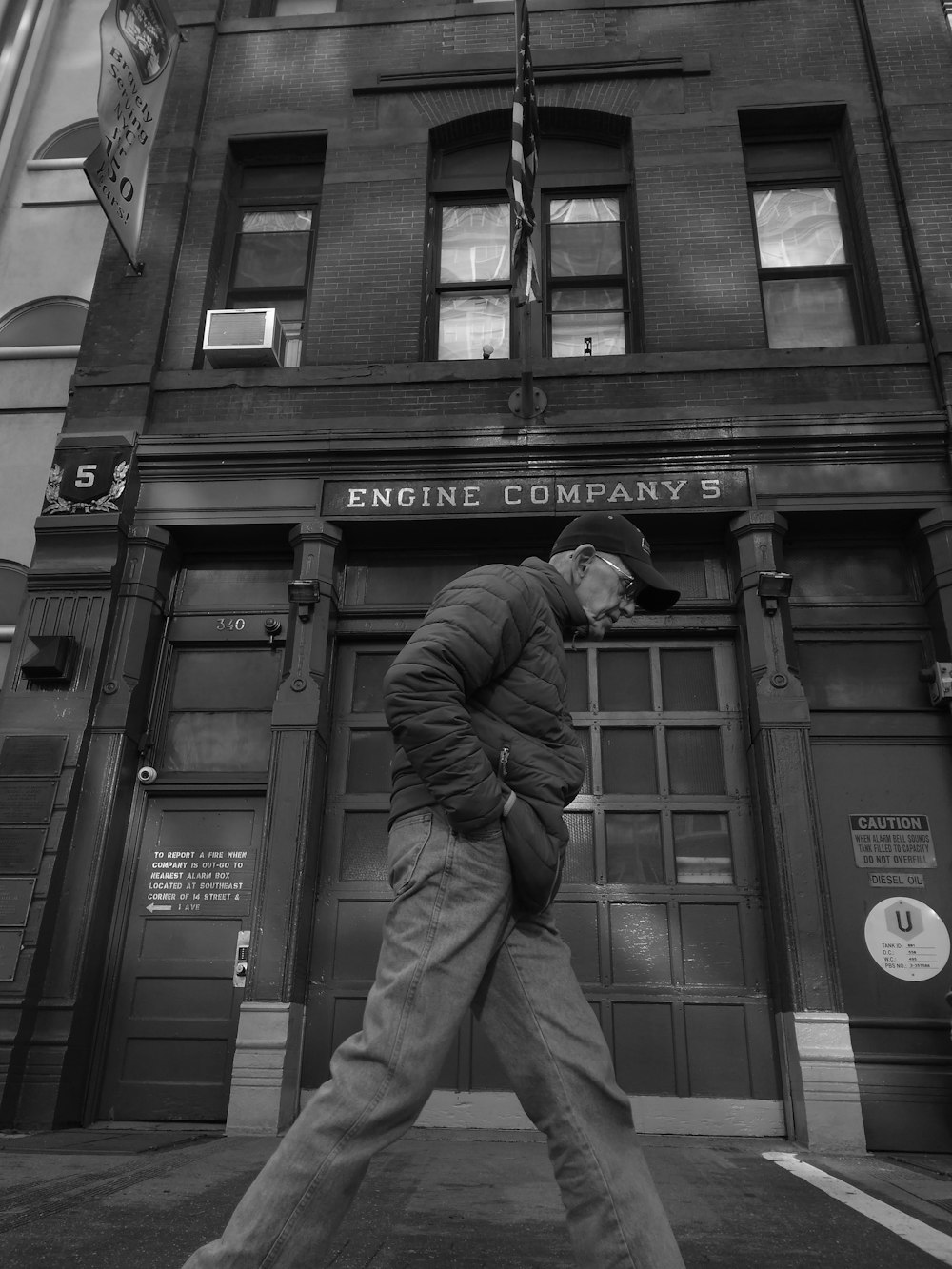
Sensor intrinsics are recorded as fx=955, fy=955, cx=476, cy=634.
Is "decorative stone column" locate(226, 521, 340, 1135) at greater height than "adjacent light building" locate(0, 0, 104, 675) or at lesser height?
lesser

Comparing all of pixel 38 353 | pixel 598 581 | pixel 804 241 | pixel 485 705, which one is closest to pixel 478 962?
pixel 485 705

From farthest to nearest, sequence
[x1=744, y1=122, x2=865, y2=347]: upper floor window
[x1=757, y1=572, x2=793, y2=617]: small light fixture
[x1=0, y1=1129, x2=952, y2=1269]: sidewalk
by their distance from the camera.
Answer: [x1=744, y1=122, x2=865, y2=347]: upper floor window → [x1=757, y1=572, x2=793, y2=617]: small light fixture → [x1=0, y1=1129, x2=952, y2=1269]: sidewalk

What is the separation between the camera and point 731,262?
8969mm

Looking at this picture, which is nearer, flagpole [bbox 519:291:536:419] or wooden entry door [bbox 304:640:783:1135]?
wooden entry door [bbox 304:640:783:1135]

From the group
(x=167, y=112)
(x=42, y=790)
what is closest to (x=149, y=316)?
(x=167, y=112)

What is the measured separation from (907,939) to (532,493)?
4.44 m

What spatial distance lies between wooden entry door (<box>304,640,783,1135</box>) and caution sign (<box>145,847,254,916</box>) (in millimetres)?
656

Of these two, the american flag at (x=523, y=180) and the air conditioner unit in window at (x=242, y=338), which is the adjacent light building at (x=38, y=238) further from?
the american flag at (x=523, y=180)

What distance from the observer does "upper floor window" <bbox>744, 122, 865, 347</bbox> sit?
30.1 feet

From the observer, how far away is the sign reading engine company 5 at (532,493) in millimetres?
7902

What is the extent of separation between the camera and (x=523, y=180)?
7.75 metres

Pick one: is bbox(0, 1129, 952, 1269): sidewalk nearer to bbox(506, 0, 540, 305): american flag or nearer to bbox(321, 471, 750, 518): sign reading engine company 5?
bbox(321, 471, 750, 518): sign reading engine company 5

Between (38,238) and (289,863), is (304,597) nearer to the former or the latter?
(289,863)

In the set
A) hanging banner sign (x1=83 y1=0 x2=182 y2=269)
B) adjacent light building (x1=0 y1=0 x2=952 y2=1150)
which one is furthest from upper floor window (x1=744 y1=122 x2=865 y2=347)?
hanging banner sign (x1=83 y1=0 x2=182 y2=269)
